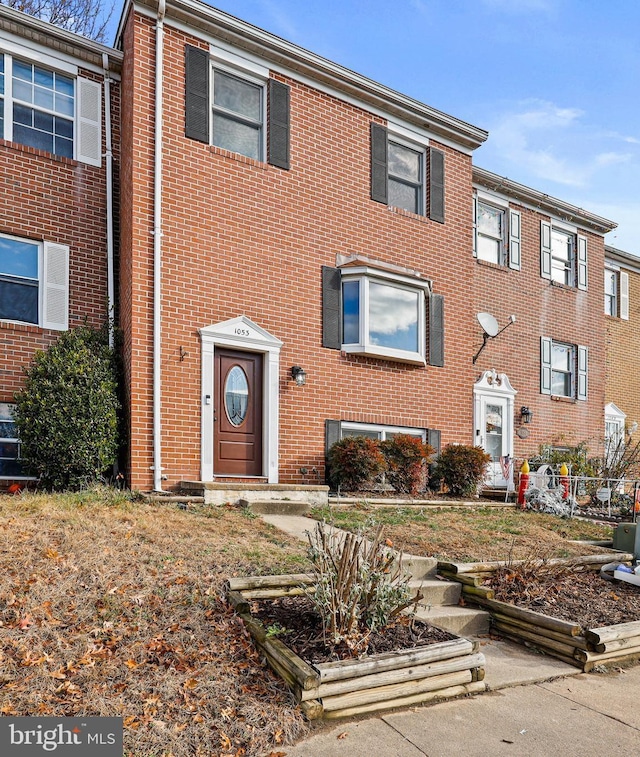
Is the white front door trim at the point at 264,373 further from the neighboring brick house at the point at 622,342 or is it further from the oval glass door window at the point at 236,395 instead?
the neighboring brick house at the point at 622,342

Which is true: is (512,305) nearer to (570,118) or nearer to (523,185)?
(523,185)

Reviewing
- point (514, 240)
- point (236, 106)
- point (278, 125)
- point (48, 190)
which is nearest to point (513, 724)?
point (48, 190)

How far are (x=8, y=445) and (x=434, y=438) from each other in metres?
6.89

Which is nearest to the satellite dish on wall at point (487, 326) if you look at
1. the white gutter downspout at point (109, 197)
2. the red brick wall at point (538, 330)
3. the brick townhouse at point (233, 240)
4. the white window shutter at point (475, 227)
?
the red brick wall at point (538, 330)

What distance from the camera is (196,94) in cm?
938

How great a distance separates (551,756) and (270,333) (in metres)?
7.27

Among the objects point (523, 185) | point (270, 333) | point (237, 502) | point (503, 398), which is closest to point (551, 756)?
point (237, 502)

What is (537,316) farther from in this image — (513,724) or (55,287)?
(513,724)

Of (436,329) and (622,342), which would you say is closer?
(436,329)

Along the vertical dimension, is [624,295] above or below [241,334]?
above

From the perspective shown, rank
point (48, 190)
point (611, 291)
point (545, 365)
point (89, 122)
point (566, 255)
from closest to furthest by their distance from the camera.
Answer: point (48, 190) < point (89, 122) < point (545, 365) < point (566, 255) < point (611, 291)

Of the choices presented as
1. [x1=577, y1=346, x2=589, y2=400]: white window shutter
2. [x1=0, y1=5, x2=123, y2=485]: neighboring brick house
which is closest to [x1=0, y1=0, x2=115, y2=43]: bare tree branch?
[x1=0, y1=5, x2=123, y2=485]: neighboring brick house

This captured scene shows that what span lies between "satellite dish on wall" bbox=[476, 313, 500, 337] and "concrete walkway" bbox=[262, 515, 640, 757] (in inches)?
359

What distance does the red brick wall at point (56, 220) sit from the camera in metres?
8.73
